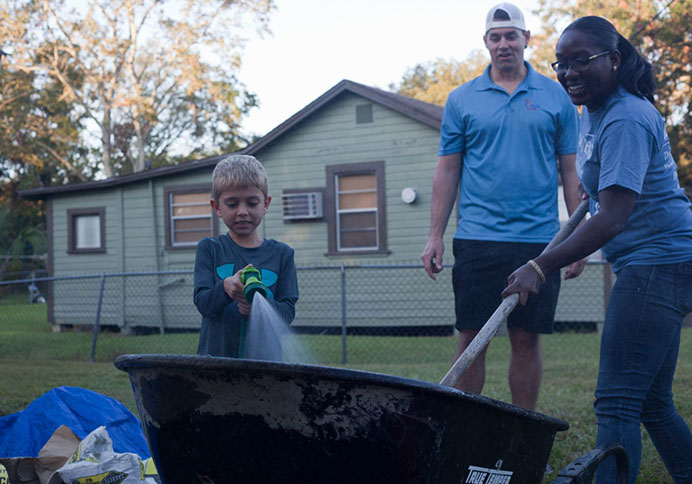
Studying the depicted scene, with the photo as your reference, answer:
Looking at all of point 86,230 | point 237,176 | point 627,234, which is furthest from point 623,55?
point 86,230

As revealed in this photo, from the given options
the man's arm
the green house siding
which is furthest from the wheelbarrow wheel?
the green house siding

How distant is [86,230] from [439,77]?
3488 cm

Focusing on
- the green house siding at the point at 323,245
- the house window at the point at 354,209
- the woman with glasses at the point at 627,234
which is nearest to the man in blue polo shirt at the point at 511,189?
the woman with glasses at the point at 627,234

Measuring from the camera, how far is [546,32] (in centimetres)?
3006

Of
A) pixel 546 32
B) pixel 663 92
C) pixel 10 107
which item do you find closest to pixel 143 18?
pixel 10 107

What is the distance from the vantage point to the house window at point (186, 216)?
15.6m

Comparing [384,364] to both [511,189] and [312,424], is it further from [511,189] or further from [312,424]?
[312,424]

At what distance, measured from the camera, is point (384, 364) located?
9.31 metres

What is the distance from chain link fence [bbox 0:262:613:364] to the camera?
35.5ft

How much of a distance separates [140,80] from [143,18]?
3042 millimetres

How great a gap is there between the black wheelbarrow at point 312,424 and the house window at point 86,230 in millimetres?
15406

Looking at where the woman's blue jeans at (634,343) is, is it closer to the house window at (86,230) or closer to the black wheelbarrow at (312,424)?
the black wheelbarrow at (312,424)

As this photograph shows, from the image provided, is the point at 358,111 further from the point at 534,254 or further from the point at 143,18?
the point at 143,18

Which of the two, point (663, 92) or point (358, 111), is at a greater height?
point (663, 92)
